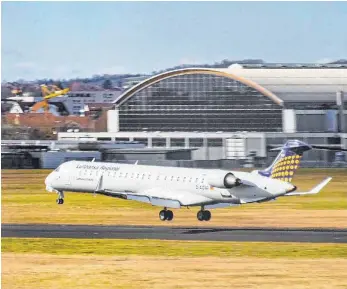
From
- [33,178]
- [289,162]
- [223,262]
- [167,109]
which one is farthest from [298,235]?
[33,178]

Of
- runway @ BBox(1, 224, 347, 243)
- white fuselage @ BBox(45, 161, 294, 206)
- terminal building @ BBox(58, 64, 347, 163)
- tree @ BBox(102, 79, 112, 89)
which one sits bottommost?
runway @ BBox(1, 224, 347, 243)

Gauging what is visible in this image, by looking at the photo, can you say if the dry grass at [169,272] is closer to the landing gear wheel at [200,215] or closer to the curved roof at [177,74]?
the landing gear wheel at [200,215]

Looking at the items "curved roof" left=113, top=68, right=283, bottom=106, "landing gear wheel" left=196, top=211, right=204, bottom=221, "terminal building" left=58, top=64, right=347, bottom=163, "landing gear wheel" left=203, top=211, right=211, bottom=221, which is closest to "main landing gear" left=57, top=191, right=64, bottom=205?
"terminal building" left=58, top=64, right=347, bottom=163

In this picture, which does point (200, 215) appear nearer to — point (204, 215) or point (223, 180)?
point (204, 215)

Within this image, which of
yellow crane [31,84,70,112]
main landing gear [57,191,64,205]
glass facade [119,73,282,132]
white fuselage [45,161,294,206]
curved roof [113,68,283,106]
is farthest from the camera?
glass facade [119,73,282,132]

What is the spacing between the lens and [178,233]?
24.9 meters

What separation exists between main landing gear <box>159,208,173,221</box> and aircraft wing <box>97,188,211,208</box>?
0.84ft

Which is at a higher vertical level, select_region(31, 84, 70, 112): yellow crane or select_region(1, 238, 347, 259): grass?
select_region(31, 84, 70, 112): yellow crane

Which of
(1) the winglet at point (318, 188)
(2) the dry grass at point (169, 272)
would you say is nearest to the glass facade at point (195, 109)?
(1) the winglet at point (318, 188)

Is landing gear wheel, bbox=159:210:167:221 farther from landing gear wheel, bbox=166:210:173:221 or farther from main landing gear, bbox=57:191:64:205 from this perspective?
main landing gear, bbox=57:191:64:205

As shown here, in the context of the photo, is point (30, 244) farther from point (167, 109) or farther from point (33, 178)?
point (167, 109)

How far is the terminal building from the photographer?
26.0 metres

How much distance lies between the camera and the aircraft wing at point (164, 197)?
25031mm

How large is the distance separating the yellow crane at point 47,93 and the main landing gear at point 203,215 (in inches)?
175
